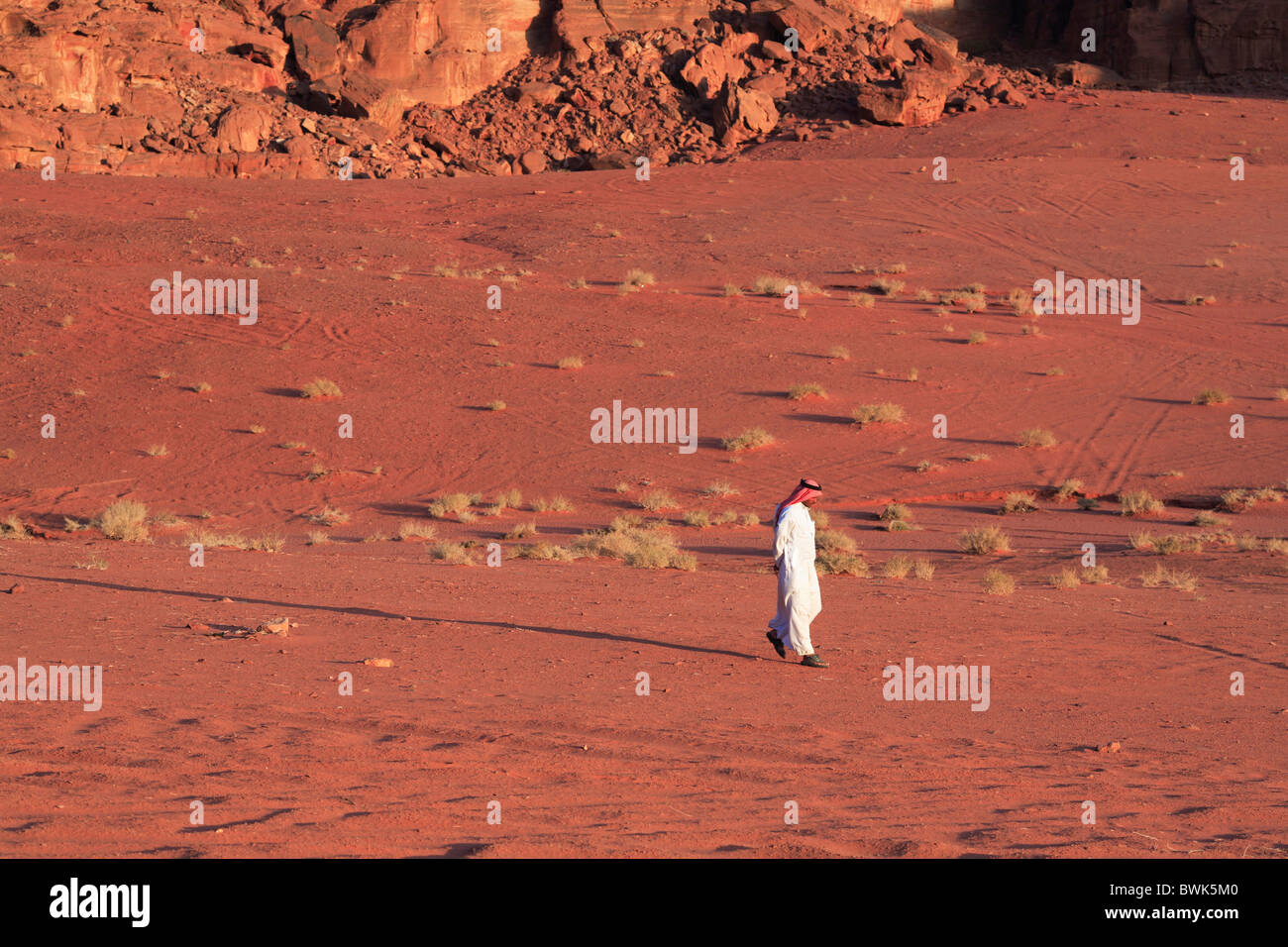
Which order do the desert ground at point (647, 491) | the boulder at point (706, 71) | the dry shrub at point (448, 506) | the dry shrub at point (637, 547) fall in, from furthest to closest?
the boulder at point (706, 71), the dry shrub at point (448, 506), the dry shrub at point (637, 547), the desert ground at point (647, 491)

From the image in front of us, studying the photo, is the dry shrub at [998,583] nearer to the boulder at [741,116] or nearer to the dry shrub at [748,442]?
the dry shrub at [748,442]

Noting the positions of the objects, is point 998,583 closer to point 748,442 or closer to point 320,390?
point 748,442

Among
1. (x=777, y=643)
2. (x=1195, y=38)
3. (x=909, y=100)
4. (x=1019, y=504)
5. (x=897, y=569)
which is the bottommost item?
(x=777, y=643)

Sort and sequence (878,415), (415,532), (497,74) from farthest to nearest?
(497,74), (878,415), (415,532)

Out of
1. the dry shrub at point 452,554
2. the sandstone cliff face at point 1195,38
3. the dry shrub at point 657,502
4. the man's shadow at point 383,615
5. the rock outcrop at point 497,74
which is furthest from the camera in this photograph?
the sandstone cliff face at point 1195,38

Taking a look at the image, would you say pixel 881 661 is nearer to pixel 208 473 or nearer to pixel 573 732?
pixel 573 732

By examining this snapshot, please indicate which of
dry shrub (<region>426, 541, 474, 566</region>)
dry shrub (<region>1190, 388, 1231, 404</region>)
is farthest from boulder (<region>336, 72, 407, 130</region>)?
dry shrub (<region>426, 541, 474, 566</region>)

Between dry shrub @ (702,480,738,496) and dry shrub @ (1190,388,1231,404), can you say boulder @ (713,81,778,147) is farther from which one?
dry shrub @ (702,480,738,496)

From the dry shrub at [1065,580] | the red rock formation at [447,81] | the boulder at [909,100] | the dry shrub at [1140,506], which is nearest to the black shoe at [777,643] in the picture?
the dry shrub at [1065,580]

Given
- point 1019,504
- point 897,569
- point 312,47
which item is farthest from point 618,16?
point 897,569
